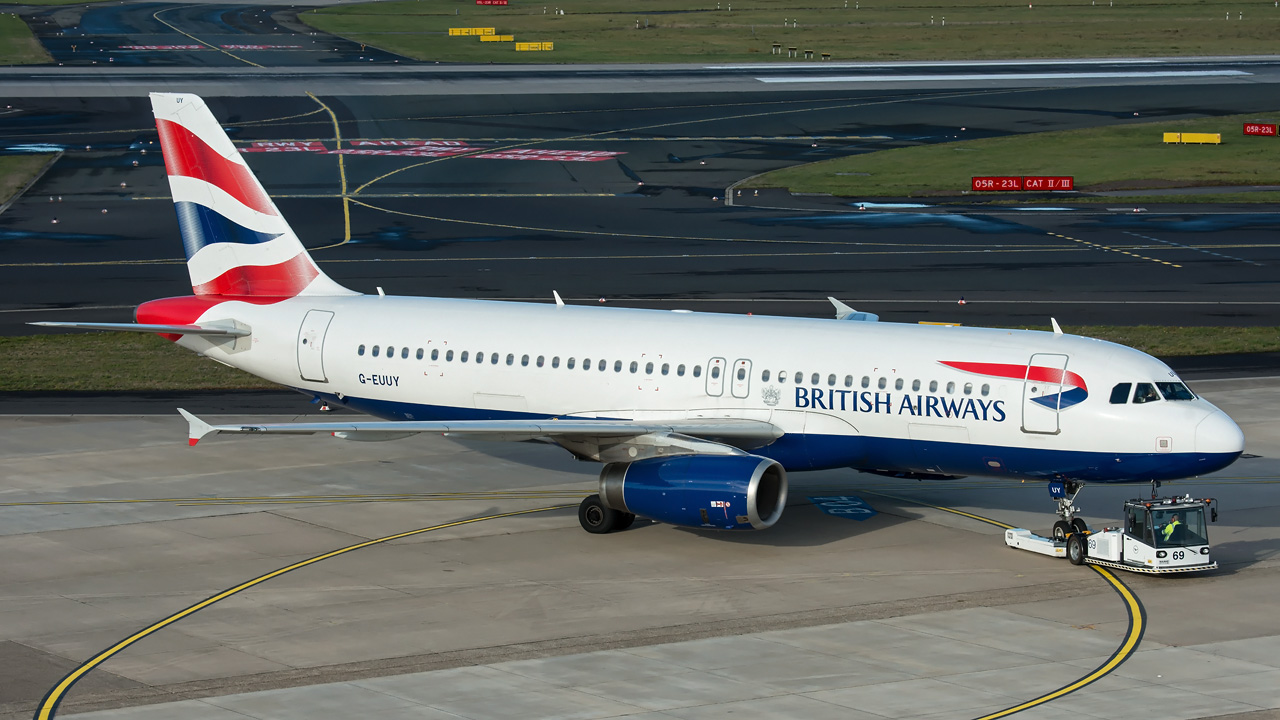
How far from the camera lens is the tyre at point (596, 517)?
113 feet

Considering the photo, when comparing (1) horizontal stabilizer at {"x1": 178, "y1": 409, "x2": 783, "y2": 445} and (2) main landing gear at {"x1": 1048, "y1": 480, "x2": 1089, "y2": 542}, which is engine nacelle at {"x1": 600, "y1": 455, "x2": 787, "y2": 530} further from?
(2) main landing gear at {"x1": 1048, "y1": 480, "x2": 1089, "y2": 542}

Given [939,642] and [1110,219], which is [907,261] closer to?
[1110,219]

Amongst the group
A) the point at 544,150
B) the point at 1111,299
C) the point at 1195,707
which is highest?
the point at 544,150

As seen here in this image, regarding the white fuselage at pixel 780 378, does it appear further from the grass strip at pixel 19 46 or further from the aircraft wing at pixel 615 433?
the grass strip at pixel 19 46

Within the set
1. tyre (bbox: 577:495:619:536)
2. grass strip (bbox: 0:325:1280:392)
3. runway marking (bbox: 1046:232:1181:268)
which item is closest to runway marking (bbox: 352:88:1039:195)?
grass strip (bbox: 0:325:1280:392)

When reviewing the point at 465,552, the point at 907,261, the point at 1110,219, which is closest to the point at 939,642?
the point at 465,552

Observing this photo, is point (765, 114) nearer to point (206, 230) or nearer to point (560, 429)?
point (206, 230)

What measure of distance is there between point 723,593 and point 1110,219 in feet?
180

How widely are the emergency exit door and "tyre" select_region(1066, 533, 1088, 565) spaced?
63.9ft

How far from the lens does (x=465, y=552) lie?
33500mm

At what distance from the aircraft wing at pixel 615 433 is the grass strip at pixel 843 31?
11305cm

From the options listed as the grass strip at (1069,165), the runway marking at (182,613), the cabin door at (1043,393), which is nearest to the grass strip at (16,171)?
the grass strip at (1069,165)

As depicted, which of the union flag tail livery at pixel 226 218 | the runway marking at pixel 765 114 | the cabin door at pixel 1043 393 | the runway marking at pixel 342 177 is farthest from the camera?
the runway marking at pixel 765 114

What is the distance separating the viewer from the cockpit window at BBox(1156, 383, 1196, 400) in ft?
106
